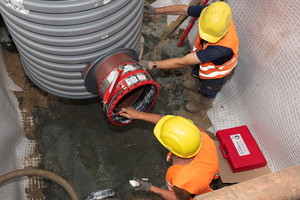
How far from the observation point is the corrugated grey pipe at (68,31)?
1760mm

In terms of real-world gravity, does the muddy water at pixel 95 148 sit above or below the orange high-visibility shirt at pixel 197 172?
below

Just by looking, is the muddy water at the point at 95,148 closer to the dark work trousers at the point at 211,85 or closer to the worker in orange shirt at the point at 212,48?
the dark work trousers at the point at 211,85

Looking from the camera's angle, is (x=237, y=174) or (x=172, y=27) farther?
(x=172, y=27)

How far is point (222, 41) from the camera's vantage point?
8.27 feet

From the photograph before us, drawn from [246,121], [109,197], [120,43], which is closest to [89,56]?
[120,43]

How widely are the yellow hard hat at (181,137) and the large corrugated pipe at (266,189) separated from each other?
0.57 metres

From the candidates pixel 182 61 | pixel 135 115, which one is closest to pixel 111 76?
pixel 135 115

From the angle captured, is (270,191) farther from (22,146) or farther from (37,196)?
(22,146)

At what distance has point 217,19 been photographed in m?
2.32

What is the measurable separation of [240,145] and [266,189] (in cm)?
152

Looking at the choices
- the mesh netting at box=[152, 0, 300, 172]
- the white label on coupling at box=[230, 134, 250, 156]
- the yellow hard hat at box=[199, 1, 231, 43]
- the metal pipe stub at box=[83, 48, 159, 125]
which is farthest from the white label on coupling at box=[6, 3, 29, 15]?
the white label on coupling at box=[230, 134, 250, 156]

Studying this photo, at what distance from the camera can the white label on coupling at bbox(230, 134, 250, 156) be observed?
2.84 m

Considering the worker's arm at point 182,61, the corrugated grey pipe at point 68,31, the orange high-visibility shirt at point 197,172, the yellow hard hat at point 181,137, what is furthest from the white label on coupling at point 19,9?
the orange high-visibility shirt at point 197,172

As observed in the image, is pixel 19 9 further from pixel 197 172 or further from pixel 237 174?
pixel 237 174
